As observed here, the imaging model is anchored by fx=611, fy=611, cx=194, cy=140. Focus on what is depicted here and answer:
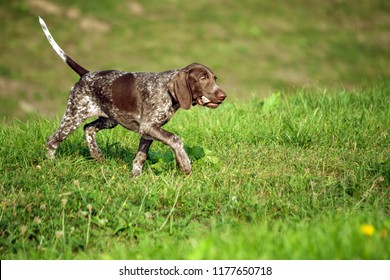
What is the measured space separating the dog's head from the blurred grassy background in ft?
29.7

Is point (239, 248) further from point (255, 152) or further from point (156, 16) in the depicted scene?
point (156, 16)

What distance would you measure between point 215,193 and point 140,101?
1448 mm

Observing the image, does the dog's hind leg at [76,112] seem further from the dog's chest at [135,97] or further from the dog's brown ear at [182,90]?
the dog's brown ear at [182,90]

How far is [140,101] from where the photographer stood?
6395 millimetres

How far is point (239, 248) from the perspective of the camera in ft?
13.1

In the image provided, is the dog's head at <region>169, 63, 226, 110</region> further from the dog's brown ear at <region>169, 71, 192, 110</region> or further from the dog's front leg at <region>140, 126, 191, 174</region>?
the dog's front leg at <region>140, 126, 191, 174</region>

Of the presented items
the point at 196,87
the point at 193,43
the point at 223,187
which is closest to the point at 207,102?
the point at 196,87

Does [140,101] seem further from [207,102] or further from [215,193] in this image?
[215,193]

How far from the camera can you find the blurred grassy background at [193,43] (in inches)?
682

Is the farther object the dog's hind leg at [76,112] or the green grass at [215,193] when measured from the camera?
the dog's hind leg at [76,112]

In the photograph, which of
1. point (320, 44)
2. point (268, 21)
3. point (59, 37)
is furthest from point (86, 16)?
point (320, 44)

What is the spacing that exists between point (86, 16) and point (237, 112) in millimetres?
14756

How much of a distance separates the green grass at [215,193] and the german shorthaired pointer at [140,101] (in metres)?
0.25

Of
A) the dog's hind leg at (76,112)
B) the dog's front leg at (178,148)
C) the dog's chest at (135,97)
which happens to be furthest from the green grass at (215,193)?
the dog's chest at (135,97)
